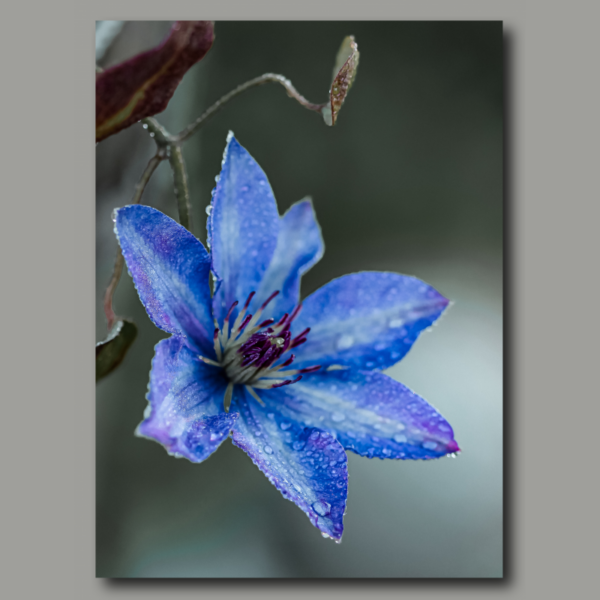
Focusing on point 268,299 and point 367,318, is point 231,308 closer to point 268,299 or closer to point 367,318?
point 268,299

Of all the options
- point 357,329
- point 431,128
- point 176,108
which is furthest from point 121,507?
point 431,128

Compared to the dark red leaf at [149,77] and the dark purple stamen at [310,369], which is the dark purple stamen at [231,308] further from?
the dark red leaf at [149,77]

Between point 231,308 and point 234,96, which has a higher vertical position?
point 234,96

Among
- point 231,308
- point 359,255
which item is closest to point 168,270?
point 231,308

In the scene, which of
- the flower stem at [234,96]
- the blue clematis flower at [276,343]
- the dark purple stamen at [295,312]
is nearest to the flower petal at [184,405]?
the blue clematis flower at [276,343]

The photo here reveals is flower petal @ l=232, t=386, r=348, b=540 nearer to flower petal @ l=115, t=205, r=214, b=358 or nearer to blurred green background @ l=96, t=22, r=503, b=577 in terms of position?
flower petal @ l=115, t=205, r=214, b=358

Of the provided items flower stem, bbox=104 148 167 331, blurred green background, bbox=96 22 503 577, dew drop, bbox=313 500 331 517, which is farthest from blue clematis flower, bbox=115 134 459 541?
blurred green background, bbox=96 22 503 577
